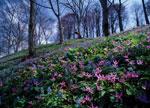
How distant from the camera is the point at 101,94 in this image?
134 centimetres

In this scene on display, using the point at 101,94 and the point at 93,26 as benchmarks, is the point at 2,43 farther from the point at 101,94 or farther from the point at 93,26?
the point at 101,94

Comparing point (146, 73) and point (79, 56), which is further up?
point (79, 56)

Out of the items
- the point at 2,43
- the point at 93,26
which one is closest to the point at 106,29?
the point at 93,26

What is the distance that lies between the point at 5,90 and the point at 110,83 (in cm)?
259

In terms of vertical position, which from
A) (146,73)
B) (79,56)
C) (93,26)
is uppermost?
(93,26)

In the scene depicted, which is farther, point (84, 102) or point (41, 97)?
point (41, 97)

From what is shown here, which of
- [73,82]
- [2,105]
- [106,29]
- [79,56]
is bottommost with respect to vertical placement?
[2,105]

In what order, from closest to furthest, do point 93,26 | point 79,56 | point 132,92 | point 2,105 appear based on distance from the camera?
point 132,92 < point 2,105 < point 79,56 < point 93,26

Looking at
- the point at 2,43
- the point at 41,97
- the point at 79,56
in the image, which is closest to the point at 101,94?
the point at 41,97

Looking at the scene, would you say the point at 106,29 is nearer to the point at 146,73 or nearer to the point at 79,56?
the point at 79,56

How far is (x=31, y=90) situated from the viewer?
208cm

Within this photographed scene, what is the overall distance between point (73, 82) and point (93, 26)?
1440 inches

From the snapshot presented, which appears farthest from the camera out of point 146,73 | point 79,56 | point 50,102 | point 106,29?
point 106,29

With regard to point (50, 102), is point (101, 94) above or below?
above
